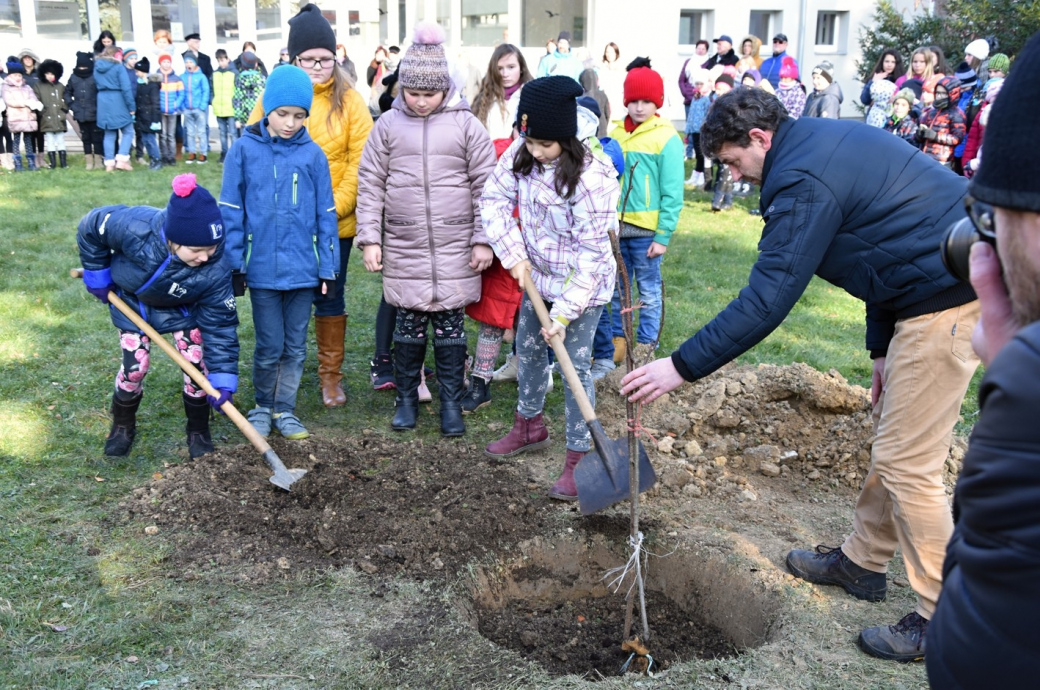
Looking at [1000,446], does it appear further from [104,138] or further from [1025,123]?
[104,138]

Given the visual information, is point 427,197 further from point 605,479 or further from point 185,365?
point 605,479

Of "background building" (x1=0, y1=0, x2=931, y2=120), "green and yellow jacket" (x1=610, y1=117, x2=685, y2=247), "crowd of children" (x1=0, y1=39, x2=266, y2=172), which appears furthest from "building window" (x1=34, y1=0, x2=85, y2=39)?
"green and yellow jacket" (x1=610, y1=117, x2=685, y2=247)

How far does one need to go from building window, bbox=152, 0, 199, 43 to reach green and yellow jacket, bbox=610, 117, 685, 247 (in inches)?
747

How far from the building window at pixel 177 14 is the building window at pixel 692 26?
1274 centimetres

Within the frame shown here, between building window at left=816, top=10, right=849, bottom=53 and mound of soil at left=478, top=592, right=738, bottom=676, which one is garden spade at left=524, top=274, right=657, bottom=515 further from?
building window at left=816, top=10, right=849, bottom=53

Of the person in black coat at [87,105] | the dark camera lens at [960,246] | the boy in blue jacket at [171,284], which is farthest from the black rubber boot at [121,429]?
the person in black coat at [87,105]

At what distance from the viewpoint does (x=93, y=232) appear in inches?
174

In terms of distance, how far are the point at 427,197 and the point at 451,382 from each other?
3.66 feet

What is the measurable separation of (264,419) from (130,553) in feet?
4.72

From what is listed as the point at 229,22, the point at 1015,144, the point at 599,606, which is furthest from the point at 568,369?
the point at 229,22

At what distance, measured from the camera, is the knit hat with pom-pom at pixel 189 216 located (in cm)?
429

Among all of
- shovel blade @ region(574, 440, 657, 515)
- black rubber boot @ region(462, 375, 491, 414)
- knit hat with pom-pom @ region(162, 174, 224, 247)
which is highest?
knit hat with pom-pom @ region(162, 174, 224, 247)

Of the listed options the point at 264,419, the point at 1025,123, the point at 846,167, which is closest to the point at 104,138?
the point at 264,419

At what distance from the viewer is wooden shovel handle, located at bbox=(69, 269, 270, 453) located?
448 cm
